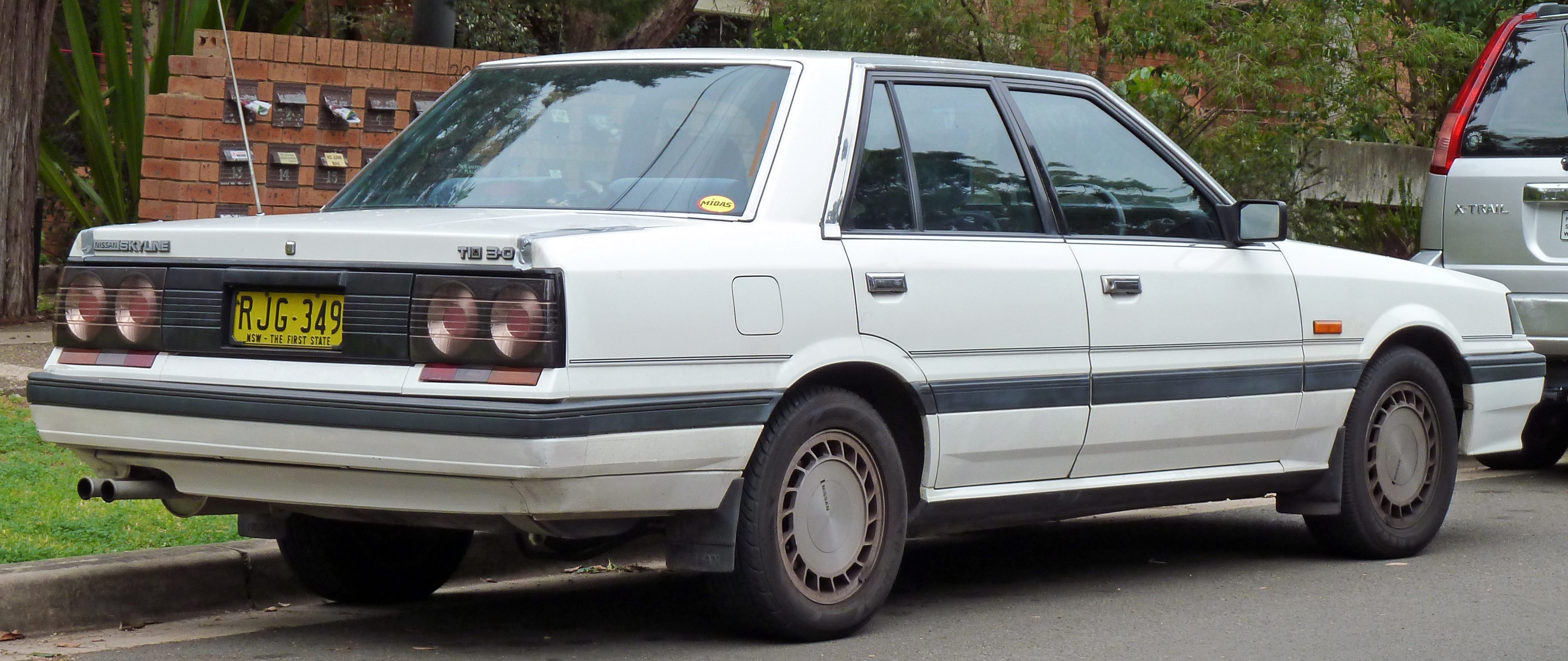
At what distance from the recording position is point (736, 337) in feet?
14.7

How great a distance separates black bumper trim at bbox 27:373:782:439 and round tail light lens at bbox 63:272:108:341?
0.41ft

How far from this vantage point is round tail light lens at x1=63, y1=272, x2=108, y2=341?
4.73 m

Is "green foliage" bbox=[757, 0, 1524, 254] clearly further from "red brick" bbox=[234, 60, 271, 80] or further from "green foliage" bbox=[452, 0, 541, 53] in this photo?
"green foliage" bbox=[452, 0, 541, 53]

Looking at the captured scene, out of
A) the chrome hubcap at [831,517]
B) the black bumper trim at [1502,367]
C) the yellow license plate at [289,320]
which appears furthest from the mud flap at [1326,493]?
the yellow license plate at [289,320]

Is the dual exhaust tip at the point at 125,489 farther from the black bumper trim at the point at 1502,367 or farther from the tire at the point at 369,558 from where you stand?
the black bumper trim at the point at 1502,367

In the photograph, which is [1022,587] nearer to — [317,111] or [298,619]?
[298,619]

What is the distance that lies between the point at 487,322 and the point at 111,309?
114 cm

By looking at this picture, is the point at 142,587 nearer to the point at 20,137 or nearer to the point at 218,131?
the point at 218,131

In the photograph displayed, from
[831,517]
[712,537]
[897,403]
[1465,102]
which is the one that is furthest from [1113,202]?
[1465,102]

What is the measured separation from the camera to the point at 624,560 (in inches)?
247

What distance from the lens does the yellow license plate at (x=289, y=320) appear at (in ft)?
14.4

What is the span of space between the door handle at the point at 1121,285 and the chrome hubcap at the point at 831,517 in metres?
0.98

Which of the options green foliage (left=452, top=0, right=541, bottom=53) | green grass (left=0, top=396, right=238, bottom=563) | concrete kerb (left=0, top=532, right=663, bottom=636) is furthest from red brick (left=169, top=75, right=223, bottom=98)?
green foliage (left=452, top=0, right=541, bottom=53)

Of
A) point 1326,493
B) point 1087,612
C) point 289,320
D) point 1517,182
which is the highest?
point 1517,182
